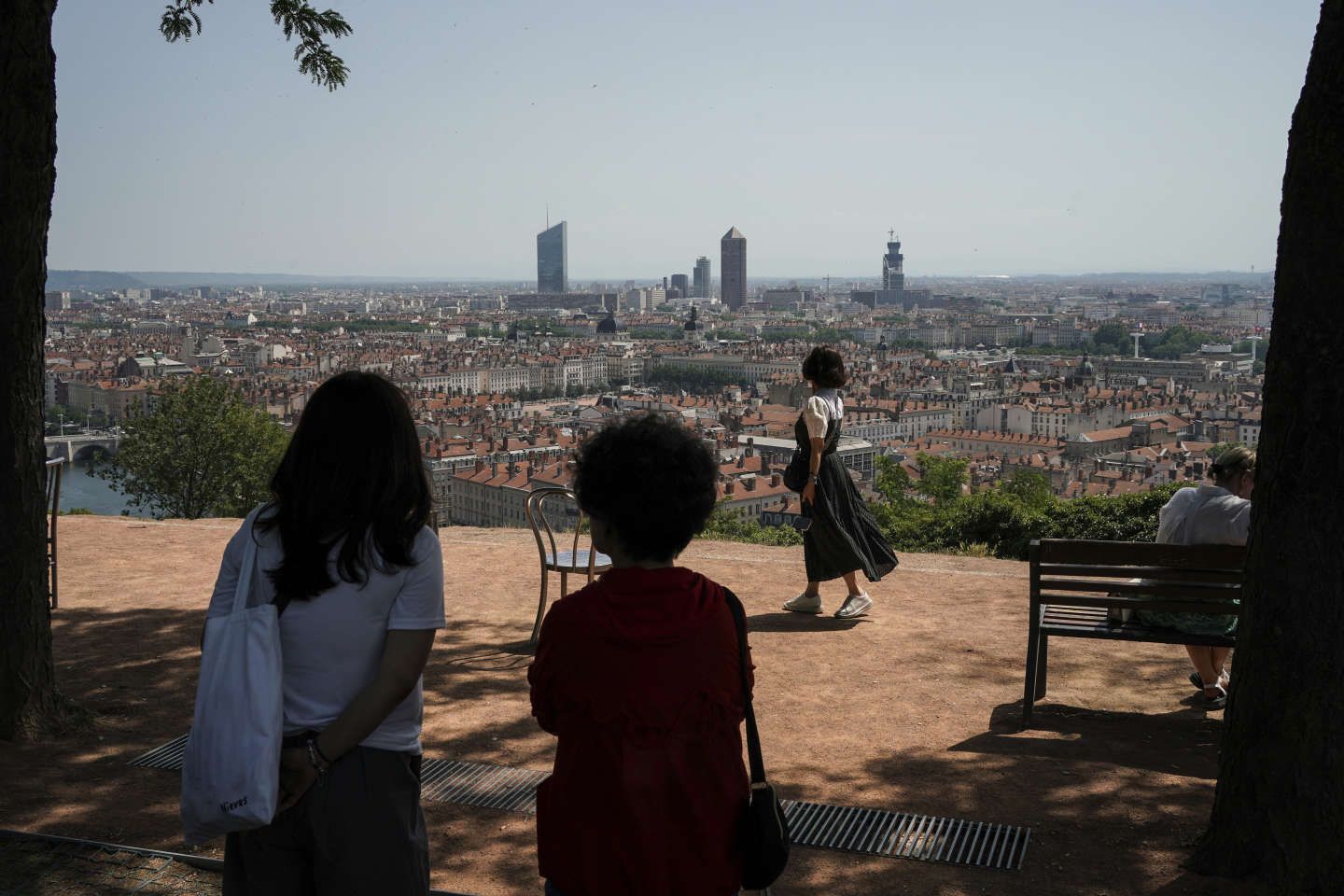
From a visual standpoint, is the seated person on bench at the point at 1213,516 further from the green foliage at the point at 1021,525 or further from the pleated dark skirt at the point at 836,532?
the green foliage at the point at 1021,525

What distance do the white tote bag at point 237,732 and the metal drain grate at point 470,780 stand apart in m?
1.73

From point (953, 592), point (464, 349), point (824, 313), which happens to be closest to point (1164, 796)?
point (953, 592)

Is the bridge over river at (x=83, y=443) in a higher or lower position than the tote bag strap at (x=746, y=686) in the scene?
lower

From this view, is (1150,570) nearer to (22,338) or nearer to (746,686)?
(746,686)

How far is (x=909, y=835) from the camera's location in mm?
3279

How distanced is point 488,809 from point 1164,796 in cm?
188

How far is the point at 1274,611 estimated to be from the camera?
2861mm

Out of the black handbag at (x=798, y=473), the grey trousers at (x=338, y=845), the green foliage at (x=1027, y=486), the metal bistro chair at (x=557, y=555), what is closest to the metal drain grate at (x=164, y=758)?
the metal bistro chair at (x=557, y=555)

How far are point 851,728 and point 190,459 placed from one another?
1994cm

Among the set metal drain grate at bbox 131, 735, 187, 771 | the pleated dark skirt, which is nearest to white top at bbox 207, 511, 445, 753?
metal drain grate at bbox 131, 735, 187, 771

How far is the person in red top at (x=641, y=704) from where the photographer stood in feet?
5.78

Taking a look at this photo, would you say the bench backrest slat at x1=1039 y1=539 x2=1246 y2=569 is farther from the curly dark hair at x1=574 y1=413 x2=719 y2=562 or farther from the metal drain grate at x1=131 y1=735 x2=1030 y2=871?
the curly dark hair at x1=574 y1=413 x2=719 y2=562

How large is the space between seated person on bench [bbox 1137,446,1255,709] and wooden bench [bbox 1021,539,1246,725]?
0.05m

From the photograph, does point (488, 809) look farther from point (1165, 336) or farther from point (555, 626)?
point (1165, 336)
